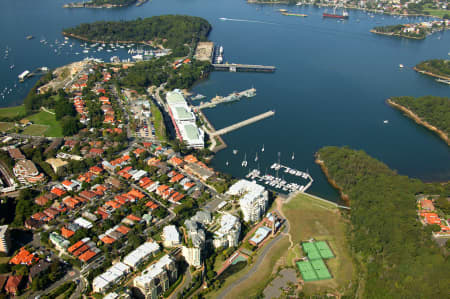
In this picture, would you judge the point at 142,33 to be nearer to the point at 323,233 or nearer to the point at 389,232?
the point at 323,233

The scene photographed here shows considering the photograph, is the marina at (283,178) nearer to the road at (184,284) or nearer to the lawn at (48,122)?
the road at (184,284)

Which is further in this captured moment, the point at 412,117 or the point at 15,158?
the point at 412,117

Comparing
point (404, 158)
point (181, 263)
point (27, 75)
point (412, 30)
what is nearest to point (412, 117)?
point (404, 158)

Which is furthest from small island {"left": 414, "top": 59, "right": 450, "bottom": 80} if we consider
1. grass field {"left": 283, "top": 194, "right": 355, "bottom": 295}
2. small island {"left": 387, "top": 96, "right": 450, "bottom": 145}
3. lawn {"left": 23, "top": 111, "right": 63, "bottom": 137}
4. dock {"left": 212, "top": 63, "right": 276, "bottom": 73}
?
lawn {"left": 23, "top": 111, "right": 63, "bottom": 137}

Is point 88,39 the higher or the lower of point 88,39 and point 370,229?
the higher

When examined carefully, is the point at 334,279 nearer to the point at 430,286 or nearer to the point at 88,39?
the point at 430,286

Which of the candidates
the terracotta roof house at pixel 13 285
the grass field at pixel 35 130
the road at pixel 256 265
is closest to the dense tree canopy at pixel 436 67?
the road at pixel 256 265
